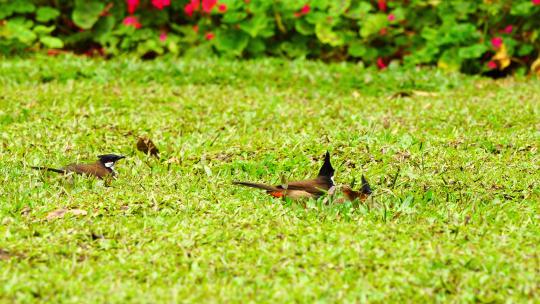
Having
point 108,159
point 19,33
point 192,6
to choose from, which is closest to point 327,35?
point 192,6

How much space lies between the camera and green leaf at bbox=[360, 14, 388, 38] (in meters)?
11.9

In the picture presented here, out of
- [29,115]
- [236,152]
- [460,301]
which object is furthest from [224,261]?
[29,115]

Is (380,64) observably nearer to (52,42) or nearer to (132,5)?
(132,5)

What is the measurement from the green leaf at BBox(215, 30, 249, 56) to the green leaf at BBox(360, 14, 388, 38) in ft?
5.12

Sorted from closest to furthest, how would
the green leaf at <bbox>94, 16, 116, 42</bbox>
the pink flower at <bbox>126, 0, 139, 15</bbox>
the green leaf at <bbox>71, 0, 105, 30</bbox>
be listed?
the pink flower at <bbox>126, 0, 139, 15</bbox> < the green leaf at <bbox>71, 0, 105, 30</bbox> < the green leaf at <bbox>94, 16, 116, 42</bbox>

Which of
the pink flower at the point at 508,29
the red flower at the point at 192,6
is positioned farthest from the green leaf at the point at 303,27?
the pink flower at the point at 508,29

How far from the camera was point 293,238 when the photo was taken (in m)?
4.56

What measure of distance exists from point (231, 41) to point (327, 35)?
1290 mm

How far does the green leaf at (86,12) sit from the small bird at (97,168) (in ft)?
21.5

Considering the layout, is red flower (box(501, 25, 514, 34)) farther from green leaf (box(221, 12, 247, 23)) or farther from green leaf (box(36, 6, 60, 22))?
green leaf (box(36, 6, 60, 22))

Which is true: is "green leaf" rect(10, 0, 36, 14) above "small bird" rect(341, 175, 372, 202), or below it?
below

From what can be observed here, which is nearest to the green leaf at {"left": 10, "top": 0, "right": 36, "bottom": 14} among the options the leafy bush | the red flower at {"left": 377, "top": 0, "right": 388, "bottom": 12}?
the leafy bush

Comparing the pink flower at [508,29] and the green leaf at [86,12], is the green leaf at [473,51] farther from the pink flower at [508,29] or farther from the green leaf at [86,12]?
the green leaf at [86,12]

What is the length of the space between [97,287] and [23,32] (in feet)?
28.7
